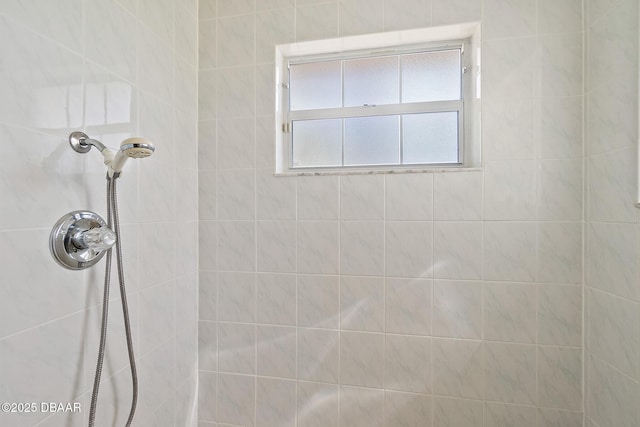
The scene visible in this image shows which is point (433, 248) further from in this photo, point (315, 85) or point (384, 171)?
point (315, 85)

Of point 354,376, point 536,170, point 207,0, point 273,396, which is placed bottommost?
point 273,396

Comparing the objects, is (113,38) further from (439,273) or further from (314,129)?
(439,273)

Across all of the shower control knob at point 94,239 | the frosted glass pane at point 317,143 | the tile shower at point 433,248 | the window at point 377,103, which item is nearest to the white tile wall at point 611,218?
the tile shower at point 433,248

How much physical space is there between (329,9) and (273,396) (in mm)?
1788

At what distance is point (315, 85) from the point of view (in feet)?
5.19

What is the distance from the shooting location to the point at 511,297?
1.28 meters

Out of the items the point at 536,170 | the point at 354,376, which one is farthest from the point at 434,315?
the point at 536,170

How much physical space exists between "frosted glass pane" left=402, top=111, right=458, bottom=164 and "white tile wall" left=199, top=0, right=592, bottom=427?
0.55ft

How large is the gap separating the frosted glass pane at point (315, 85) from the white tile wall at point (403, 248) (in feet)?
0.53

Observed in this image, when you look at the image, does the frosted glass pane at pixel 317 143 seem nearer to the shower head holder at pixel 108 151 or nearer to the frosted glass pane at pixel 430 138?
the frosted glass pane at pixel 430 138

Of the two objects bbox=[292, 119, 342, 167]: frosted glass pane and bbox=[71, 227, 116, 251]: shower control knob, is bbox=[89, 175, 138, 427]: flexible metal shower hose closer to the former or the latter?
bbox=[71, 227, 116, 251]: shower control knob

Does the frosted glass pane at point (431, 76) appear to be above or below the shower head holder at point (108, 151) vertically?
above

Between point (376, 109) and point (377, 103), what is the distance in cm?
3

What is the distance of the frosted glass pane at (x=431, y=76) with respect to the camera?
57.2 inches
